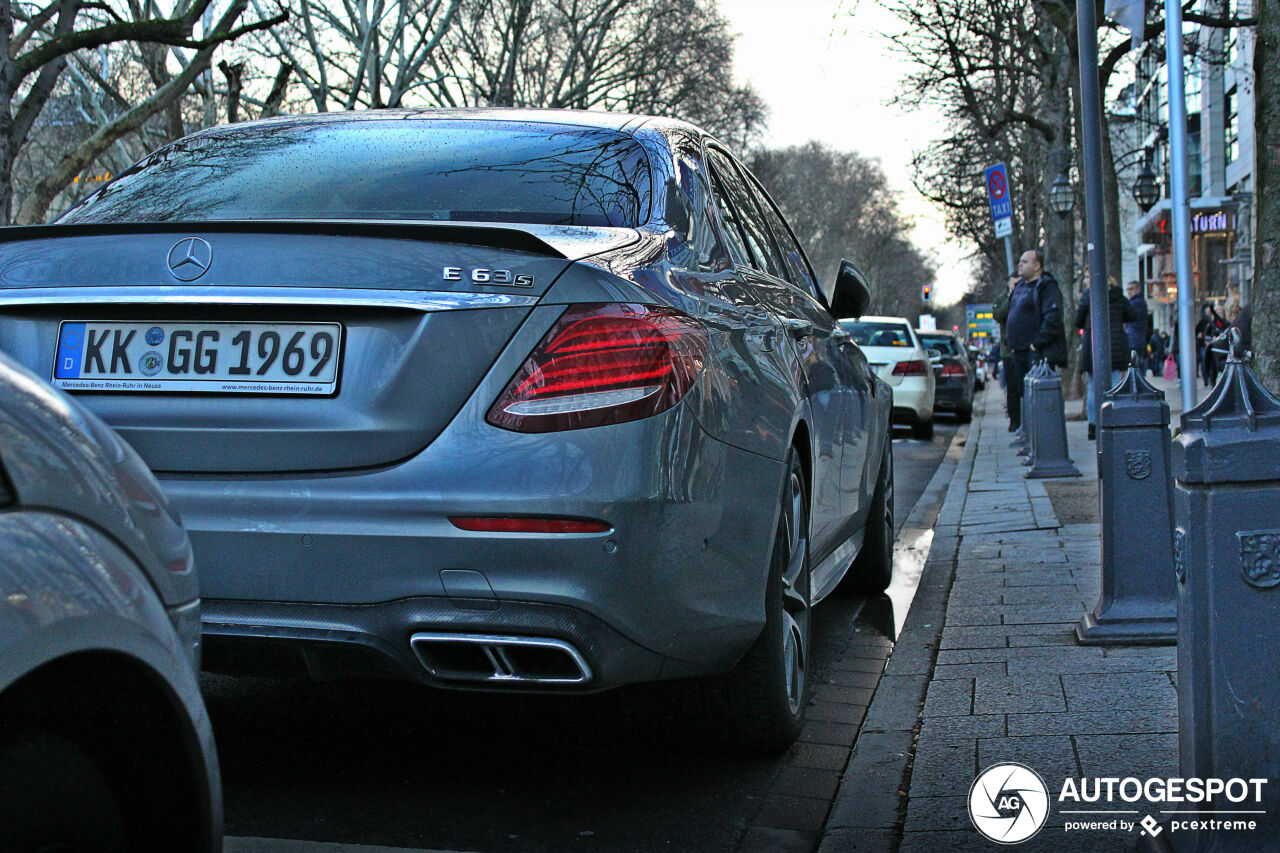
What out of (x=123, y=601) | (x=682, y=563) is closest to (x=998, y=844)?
(x=682, y=563)

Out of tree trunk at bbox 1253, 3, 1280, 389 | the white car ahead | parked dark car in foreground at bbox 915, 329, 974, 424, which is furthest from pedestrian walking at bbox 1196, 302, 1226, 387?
tree trunk at bbox 1253, 3, 1280, 389

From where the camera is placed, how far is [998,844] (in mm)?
3236

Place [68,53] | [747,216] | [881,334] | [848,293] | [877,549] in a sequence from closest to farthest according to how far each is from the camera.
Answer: [747,216] → [848,293] → [877,549] → [68,53] → [881,334]

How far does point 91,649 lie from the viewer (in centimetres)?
173

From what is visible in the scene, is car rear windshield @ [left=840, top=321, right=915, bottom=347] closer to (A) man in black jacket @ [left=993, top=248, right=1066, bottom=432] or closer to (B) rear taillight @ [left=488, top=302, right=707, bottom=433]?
(A) man in black jacket @ [left=993, top=248, right=1066, bottom=432]

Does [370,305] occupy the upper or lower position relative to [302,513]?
upper

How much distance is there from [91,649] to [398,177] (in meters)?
2.38

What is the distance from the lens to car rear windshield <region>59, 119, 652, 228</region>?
377cm

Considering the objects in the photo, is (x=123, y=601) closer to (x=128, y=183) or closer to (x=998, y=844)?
(x=998, y=844)

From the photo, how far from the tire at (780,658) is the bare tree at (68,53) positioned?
38.5ft

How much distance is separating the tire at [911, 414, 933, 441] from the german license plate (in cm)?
1685

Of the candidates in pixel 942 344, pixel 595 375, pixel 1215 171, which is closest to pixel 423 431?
pixel 595 375

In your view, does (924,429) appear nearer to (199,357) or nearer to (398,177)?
(398,177)

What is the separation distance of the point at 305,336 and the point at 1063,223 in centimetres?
2581
